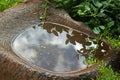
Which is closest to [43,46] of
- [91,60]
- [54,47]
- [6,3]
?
[54,47]

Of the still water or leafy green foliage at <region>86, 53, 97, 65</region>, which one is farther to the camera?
the still water

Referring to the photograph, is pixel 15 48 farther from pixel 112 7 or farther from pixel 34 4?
pixel 112 7

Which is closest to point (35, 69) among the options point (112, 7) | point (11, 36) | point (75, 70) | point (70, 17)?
point (75, 70)

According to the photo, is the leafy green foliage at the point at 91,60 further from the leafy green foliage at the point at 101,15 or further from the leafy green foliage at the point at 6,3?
the leafy green foliage at the point at 6,3

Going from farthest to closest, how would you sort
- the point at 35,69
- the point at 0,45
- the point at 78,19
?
the point at 78,19 < the point at 0,45 < the point at 35,69

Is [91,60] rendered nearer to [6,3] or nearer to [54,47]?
[54,47]

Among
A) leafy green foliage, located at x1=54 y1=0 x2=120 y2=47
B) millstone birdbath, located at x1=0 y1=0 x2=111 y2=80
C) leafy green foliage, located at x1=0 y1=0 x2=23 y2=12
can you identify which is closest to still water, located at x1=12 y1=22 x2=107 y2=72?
millstone birdbath, located at x1=0 y1=0 x2=111 y2=80

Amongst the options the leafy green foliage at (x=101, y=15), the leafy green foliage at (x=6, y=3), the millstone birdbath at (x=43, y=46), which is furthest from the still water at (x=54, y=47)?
the leafy green foliage at (x=6, y=3)

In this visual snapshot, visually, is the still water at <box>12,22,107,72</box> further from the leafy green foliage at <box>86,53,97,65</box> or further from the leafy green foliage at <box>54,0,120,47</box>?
the leafy green foliage at <box>54,0,120,47</box>
